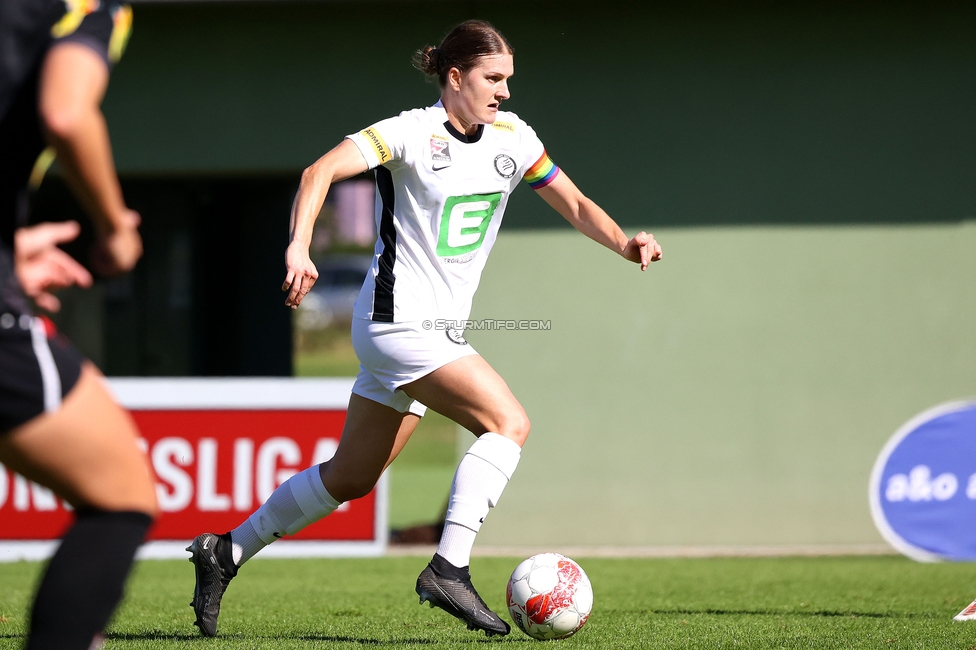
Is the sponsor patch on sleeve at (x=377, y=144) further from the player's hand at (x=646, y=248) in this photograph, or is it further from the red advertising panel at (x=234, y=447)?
the red advertising panel at (x=234, y=447)

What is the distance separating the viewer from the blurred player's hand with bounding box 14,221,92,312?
2.21 metres

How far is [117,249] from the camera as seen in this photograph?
2117 millimetres

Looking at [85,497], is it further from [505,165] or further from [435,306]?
[505,165]

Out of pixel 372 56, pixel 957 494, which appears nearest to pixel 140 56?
pixel 372 56

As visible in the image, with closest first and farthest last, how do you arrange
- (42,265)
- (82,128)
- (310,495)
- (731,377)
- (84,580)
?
(82,128)
(84,580)
(42,265)
(310,495)
(731,377)

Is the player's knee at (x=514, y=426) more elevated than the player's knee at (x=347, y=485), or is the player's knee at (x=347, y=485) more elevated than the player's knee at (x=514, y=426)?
the player's knee at (x=514, y=426)

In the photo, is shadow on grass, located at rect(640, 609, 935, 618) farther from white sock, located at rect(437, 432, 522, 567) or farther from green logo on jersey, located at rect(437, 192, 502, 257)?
green logo on jersey, located at rect(437, 192, 502, 257)

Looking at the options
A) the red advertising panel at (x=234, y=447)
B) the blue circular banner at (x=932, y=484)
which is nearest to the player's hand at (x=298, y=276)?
the red advertising panel at (x=234, y=447)

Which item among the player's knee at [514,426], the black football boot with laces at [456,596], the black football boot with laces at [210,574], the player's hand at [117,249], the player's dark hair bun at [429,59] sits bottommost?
the black football boot with laces at [210,574]

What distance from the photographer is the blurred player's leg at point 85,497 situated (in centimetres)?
208

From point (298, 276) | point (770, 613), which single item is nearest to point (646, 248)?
point (298, 276)

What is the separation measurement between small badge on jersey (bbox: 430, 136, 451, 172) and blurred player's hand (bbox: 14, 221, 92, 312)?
1768 millimetres

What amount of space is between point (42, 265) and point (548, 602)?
207 cm

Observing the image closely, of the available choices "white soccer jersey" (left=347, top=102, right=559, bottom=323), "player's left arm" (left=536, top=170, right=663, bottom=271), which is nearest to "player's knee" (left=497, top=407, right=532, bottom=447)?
"white soccer jersey" (left=347, top=102, right=559, bottom=323)
